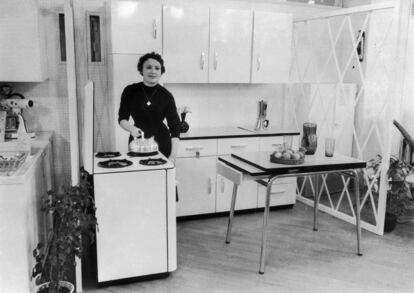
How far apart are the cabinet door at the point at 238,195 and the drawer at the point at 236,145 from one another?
0.91 feet

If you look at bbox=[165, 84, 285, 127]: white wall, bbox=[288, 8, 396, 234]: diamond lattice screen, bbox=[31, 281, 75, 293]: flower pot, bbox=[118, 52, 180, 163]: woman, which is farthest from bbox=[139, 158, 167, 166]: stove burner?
bbox=[288, 8, 396, 234]: diamond lattice screen

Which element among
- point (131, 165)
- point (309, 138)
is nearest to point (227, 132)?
point (309, 138)

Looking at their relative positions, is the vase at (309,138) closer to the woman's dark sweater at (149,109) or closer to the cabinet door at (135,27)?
the woman's dark sweater at (149,109)

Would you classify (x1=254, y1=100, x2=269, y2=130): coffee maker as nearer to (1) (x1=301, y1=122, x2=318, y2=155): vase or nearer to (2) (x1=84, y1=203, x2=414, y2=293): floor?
(2) (x1=84, y1=203, x2=414, y2=293): floor

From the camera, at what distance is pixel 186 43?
417cm

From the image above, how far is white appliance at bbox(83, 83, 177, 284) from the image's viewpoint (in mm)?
2881

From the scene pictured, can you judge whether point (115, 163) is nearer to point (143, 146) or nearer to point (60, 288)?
point (143, 146)

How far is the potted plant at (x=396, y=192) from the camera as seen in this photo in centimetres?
391

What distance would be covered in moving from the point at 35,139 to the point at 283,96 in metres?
2.82

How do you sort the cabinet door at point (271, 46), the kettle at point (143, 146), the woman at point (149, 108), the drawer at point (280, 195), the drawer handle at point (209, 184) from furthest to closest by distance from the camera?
the drawer at point (280, 195), the cabinet door at point (271, 46), the drawer handle at point (209, 184), the woman at point (149, 108), the kettle at point (143, 146)

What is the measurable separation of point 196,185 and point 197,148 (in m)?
0.37

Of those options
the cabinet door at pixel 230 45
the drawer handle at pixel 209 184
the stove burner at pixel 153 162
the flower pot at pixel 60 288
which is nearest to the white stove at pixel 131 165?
the stove burner at pixel 153 162

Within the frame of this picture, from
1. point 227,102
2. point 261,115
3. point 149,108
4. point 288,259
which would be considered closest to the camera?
point 288,259

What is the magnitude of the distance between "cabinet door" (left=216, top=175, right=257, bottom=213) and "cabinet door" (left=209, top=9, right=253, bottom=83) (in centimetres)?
105
